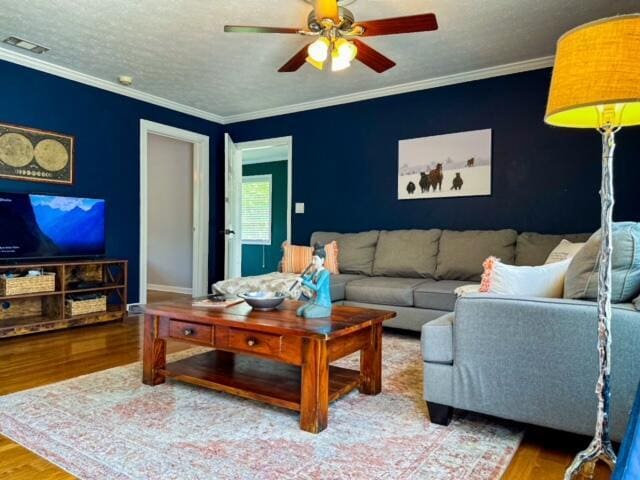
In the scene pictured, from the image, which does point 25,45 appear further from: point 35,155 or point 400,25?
point 400,25

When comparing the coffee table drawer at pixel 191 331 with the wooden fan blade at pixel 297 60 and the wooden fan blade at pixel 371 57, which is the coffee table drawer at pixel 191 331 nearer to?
the wooden fan blade at pixel 297 60

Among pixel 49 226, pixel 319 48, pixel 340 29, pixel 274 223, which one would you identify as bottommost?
pixel 49 226

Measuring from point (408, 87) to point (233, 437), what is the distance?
12.9 ft

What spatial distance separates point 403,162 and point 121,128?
3159 millimetres

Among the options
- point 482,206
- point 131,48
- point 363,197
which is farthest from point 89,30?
point 482,206

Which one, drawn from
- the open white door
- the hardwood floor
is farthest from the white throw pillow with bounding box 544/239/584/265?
the open white door

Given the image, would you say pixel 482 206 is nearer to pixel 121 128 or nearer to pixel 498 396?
pixel 498 396

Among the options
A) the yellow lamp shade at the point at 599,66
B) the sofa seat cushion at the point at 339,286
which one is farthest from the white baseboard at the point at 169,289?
the yellow lamp shade at the point at 599,66

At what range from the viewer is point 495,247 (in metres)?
3.83

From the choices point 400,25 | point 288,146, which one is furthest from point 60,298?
point 400,25

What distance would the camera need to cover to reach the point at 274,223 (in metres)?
8.03

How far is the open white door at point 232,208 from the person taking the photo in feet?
17.9

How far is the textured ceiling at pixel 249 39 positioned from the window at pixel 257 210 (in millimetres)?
3431

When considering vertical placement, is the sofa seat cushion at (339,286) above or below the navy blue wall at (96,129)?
below
